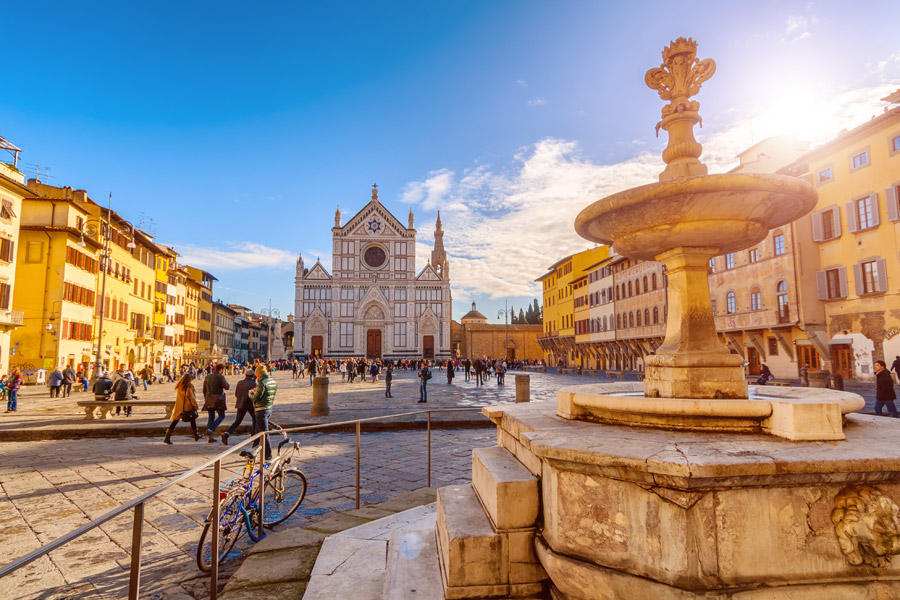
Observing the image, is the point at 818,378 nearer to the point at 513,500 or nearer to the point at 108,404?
the point at 513,500

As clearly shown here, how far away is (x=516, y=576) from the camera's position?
233cm

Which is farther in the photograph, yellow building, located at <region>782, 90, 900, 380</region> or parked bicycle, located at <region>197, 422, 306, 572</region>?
yellow building, located at <region>782, 90, 900, 380</region>

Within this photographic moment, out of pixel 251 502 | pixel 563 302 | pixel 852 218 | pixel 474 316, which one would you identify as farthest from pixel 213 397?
pixel 474 316

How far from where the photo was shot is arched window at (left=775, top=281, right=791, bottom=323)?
781 inches

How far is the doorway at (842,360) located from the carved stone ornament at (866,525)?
21.2 meters

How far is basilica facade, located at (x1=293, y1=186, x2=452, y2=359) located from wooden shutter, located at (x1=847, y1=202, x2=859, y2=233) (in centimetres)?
4087

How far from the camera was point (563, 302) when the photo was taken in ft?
149

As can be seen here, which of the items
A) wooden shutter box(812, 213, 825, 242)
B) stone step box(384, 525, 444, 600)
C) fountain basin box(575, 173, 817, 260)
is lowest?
stone step box(384, 525, 444, 600)

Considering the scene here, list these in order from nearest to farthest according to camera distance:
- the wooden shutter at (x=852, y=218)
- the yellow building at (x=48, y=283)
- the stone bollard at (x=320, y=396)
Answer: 1. the stone bollard at (x=320, y=396)
2. the wooden shutter at (x=852, y=218)
3. the yellow building at (x=48, y=283)

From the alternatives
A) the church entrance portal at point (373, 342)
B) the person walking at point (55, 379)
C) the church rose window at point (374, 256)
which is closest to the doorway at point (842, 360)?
the person walking at point (55, 379)

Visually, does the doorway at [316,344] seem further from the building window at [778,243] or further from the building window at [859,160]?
the building window at [859,160]

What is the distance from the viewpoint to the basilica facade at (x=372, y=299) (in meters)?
54.9

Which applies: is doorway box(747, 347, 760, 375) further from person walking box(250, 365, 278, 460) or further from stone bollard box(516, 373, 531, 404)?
person walking box(250, 365, 278, 460)

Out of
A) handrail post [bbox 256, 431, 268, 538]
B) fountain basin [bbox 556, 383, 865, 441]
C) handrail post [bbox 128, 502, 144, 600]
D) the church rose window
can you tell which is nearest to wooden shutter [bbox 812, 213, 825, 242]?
fountain basin [bbox 556, 383, 865, 441]
